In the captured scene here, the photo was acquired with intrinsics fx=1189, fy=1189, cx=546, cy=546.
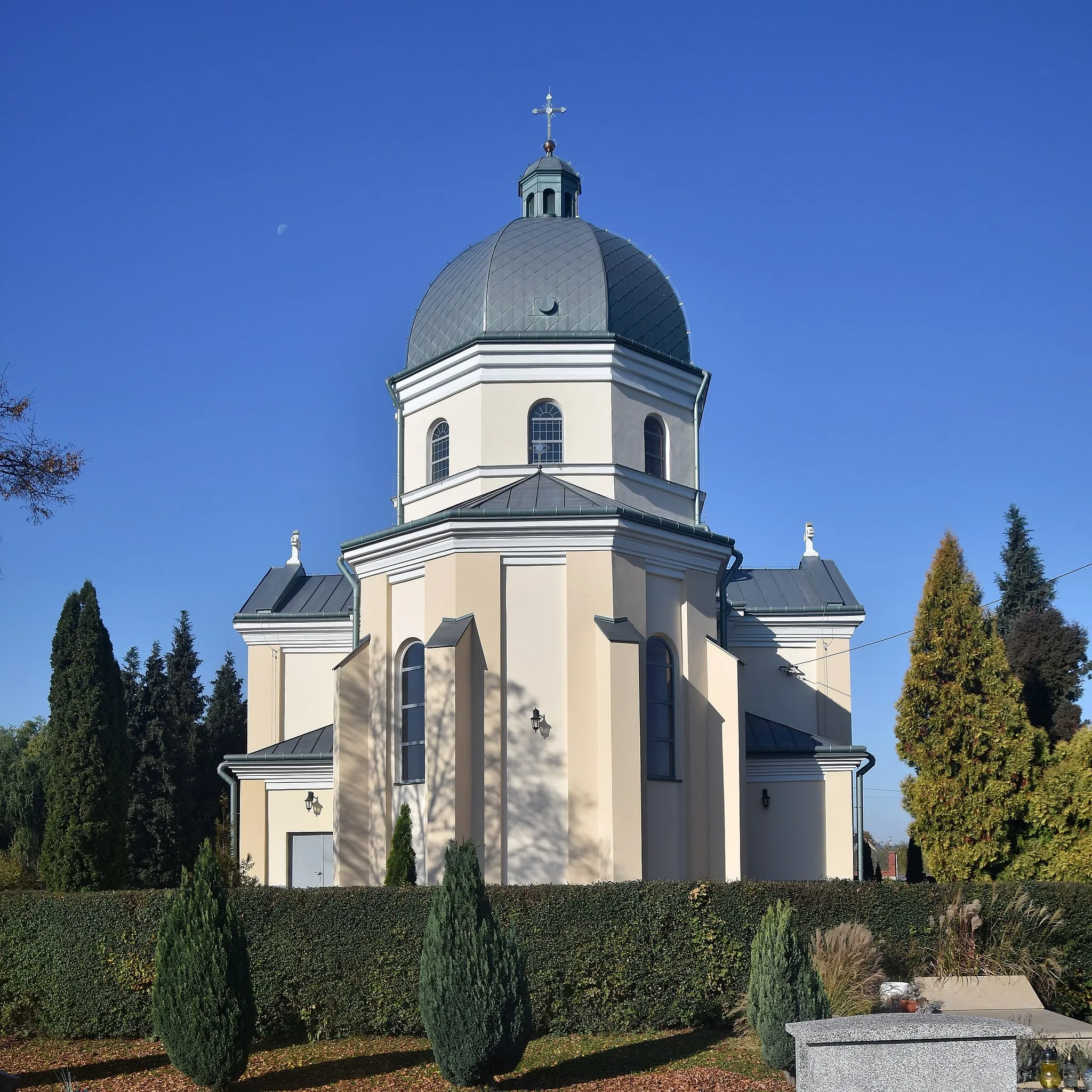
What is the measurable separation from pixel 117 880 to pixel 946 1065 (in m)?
14.0

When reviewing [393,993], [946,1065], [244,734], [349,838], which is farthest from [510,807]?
[244,734]

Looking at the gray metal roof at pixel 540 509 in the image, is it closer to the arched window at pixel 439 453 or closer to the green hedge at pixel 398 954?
the arched window at pixel 439 453

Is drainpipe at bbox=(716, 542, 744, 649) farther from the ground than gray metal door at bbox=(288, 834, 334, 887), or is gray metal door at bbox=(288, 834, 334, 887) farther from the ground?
drainpipe at bbox=(716, 542, 744, 649)

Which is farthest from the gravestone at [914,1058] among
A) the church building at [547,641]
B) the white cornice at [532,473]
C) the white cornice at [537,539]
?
the white cornice at [532,473]

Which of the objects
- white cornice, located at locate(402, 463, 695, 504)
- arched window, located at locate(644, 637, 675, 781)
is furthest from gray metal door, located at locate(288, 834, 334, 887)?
arched window, located at locate(644, 637, 675, 781)

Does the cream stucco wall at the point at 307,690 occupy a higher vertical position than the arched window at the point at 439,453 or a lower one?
lower

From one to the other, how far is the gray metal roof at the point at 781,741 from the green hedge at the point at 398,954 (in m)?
10.2

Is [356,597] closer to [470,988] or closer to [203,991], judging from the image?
[203,991]

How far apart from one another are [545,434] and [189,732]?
80.8ft

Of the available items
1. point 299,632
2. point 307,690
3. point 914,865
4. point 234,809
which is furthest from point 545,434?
point 914,865

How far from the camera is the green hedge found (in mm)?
14914

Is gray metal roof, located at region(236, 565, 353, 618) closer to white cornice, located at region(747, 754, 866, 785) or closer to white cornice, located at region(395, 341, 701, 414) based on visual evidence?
white cornice, located at region(395, 341, 701, 414)

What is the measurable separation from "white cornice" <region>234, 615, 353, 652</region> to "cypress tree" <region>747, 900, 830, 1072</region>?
18499mm

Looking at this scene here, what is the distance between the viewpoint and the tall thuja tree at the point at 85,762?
62.6 feet
